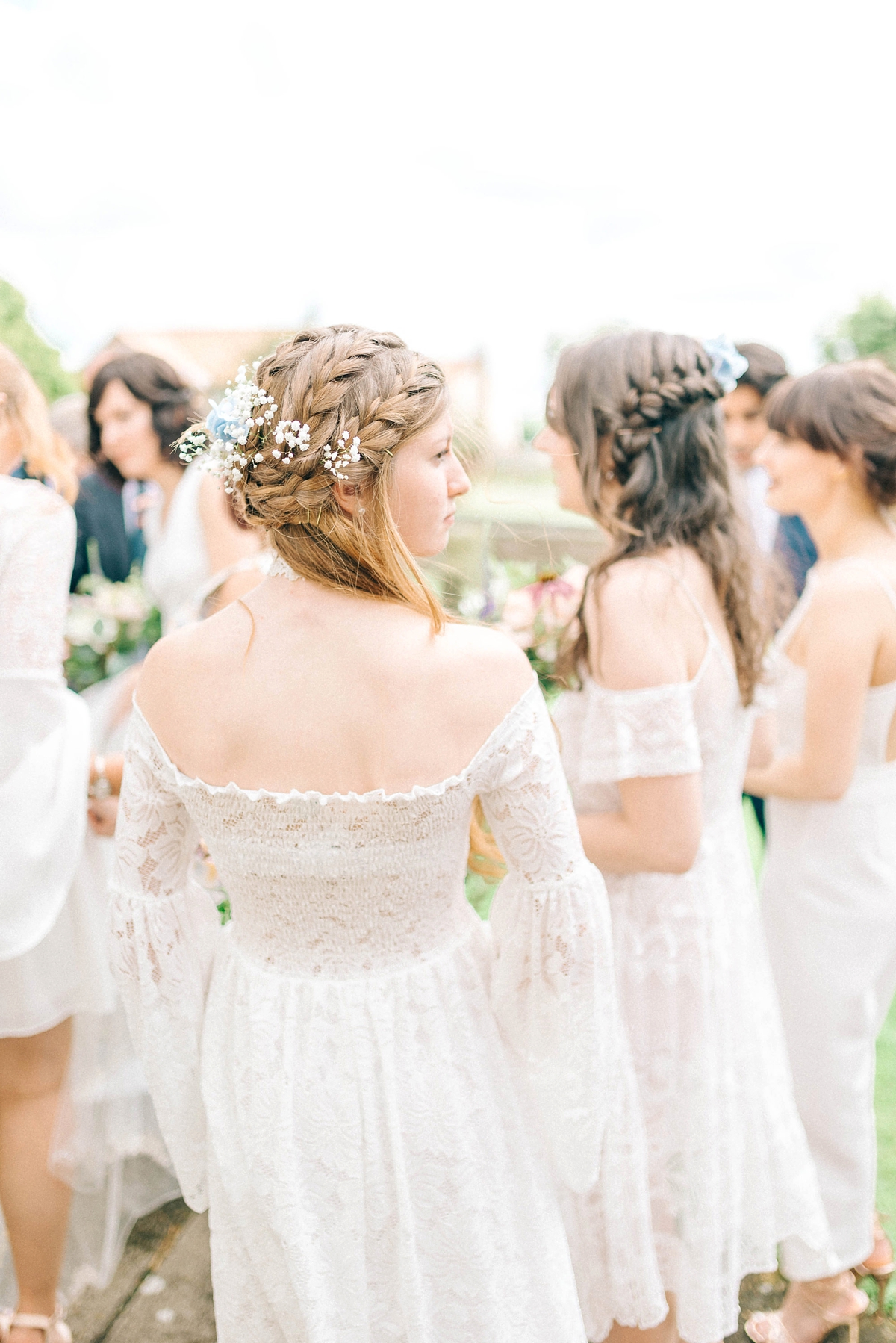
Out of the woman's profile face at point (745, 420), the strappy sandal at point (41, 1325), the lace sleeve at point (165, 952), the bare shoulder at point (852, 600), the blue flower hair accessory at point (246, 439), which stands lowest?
the strappy sandal at point (41, 1325)

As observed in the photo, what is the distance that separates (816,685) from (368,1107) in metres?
1.17

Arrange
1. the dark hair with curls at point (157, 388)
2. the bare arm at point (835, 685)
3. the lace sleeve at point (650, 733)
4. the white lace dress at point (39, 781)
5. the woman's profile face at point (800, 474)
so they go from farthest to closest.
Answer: the dark hair with curls at point (157, 388) < the woman's profile face at point (800, 474) < the bare arm at point (835, 685) < the white lace dress at point (39, 781) < the lace sleeve at point (650, 733)

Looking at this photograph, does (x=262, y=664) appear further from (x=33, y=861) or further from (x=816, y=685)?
(x=816, y=685)

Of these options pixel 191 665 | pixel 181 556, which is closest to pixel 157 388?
pixel 181 556

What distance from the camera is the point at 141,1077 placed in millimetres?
2039

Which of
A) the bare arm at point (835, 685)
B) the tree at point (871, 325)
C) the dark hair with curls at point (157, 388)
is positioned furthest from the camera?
the tree at point (871, 325)

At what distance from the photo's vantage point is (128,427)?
304 centimetres

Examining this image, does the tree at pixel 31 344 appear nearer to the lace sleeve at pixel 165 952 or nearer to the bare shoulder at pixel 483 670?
the lace sleeve at pixel 165 952

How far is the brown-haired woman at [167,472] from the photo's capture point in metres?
2.90

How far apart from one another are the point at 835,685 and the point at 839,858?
413mm

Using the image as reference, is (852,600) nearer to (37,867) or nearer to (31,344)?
(37,867)

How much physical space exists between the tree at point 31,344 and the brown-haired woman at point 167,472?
142 inches

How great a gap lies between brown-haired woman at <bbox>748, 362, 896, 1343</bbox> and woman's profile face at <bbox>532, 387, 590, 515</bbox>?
563mm

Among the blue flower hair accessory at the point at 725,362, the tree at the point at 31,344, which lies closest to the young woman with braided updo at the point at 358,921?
the blue flower hair accessory at the point at 725,362
